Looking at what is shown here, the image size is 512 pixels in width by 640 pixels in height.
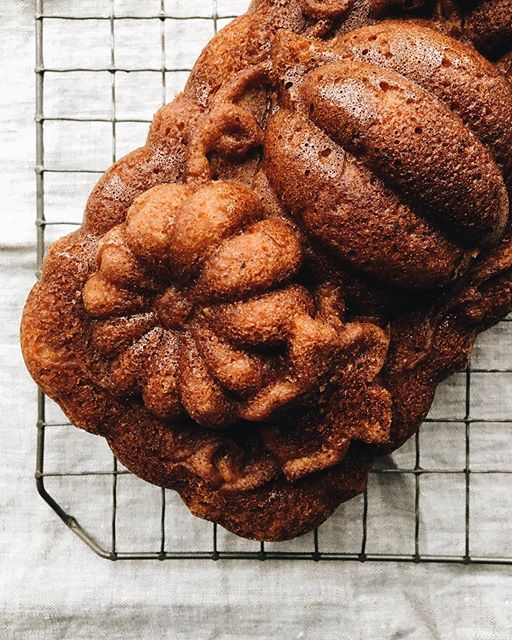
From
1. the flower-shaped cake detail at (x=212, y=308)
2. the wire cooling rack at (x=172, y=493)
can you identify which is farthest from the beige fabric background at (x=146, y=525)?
the flower-shaped cake detail at (x=212, y=308)

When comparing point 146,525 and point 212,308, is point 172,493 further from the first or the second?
point 212,308

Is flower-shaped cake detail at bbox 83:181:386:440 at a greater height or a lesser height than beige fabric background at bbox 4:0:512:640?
greater

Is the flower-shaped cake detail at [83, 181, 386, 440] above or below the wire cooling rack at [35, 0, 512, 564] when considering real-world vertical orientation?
above

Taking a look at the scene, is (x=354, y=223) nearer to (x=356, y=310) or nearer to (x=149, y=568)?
(x=356, y=310)

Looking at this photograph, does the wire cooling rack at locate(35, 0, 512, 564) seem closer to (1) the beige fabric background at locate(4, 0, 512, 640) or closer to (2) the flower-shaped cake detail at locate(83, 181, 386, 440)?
(1) the beige fabric background at locate(4, 0, 512, 640)

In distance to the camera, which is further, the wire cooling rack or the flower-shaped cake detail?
the wire cooling rack

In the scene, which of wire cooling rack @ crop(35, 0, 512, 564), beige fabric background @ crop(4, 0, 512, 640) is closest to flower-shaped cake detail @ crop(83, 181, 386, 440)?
wire cooling rack @ crop(35, 0, 512, 564)

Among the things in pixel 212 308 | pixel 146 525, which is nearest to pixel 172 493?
pixel 146 525
